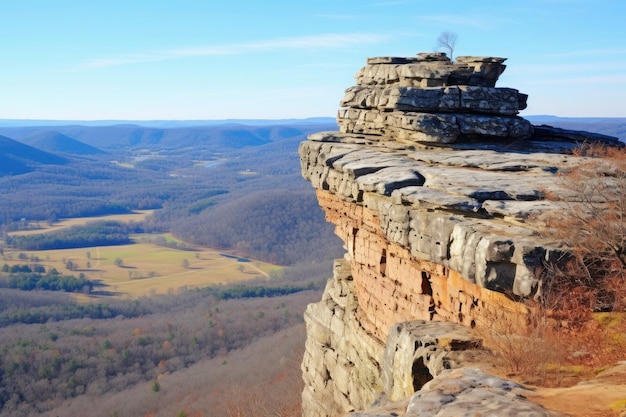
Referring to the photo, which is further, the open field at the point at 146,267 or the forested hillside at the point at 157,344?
the open field at the point at 146,267

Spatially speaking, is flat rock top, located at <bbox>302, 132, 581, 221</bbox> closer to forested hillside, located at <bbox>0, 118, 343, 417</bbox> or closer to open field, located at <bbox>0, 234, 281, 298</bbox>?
forested hillside, located at <bbox>0, 118, 343, 417</bbox>

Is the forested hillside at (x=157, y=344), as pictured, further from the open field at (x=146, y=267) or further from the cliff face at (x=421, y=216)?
the cliff face at (x=421, y=216)

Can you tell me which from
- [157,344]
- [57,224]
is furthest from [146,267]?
[157,344]

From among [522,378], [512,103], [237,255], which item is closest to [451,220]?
[522,378]

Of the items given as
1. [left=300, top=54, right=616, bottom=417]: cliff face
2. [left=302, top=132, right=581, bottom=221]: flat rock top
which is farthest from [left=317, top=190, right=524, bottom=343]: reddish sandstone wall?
[left=302, top=132, right=581, bottom=221]: flat rock top

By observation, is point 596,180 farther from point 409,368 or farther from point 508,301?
point 409,368

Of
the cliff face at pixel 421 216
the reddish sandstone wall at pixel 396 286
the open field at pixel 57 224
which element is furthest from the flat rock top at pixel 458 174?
the open field at pixel 57 224
